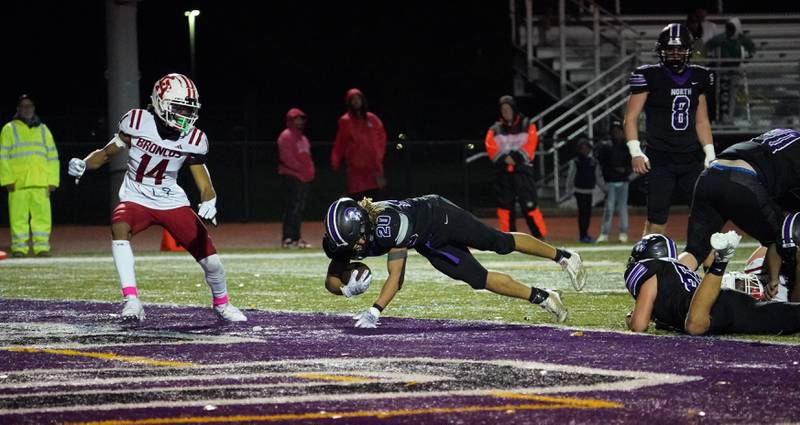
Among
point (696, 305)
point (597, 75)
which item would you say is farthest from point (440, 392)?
point (597, 75)

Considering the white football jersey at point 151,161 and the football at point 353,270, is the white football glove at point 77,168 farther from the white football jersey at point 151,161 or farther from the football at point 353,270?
the football at point 353,270

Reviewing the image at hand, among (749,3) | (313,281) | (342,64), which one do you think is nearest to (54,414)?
(313,281)

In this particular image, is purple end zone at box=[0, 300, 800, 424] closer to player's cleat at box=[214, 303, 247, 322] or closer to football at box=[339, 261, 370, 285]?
player's cleat at box=[214, 303, 247, 322]

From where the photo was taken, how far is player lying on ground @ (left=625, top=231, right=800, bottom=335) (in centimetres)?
802

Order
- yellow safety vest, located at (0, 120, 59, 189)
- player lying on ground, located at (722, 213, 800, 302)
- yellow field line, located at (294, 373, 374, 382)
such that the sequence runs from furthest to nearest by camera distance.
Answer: yellow safety vest, located at (0, 120, 59, 189) < player lying on ground, located at (722, 213, 800, 302) < yellow field line, located at (294, 373, 374, 382)

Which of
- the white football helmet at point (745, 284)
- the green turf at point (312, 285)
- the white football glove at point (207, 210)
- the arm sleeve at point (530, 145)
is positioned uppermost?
the arm sleeve at point (530, 145)

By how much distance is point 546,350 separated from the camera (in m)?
7.64

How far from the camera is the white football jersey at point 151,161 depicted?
9555 mm

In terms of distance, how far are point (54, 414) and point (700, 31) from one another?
741 inches

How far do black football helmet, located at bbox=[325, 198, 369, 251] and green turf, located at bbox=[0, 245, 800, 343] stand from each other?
52.2 inches

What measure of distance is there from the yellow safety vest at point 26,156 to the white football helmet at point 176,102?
7.46m

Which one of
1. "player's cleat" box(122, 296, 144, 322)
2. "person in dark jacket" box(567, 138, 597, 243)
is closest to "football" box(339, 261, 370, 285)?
"player's cleat" box(122, 296, 144, 322)

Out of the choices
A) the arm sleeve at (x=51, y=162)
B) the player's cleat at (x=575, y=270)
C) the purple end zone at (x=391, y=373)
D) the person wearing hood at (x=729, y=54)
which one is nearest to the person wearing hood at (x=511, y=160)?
the arm sleeve at (x=51, y=162)

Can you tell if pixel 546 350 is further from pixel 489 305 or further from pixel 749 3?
pixel 749 3
